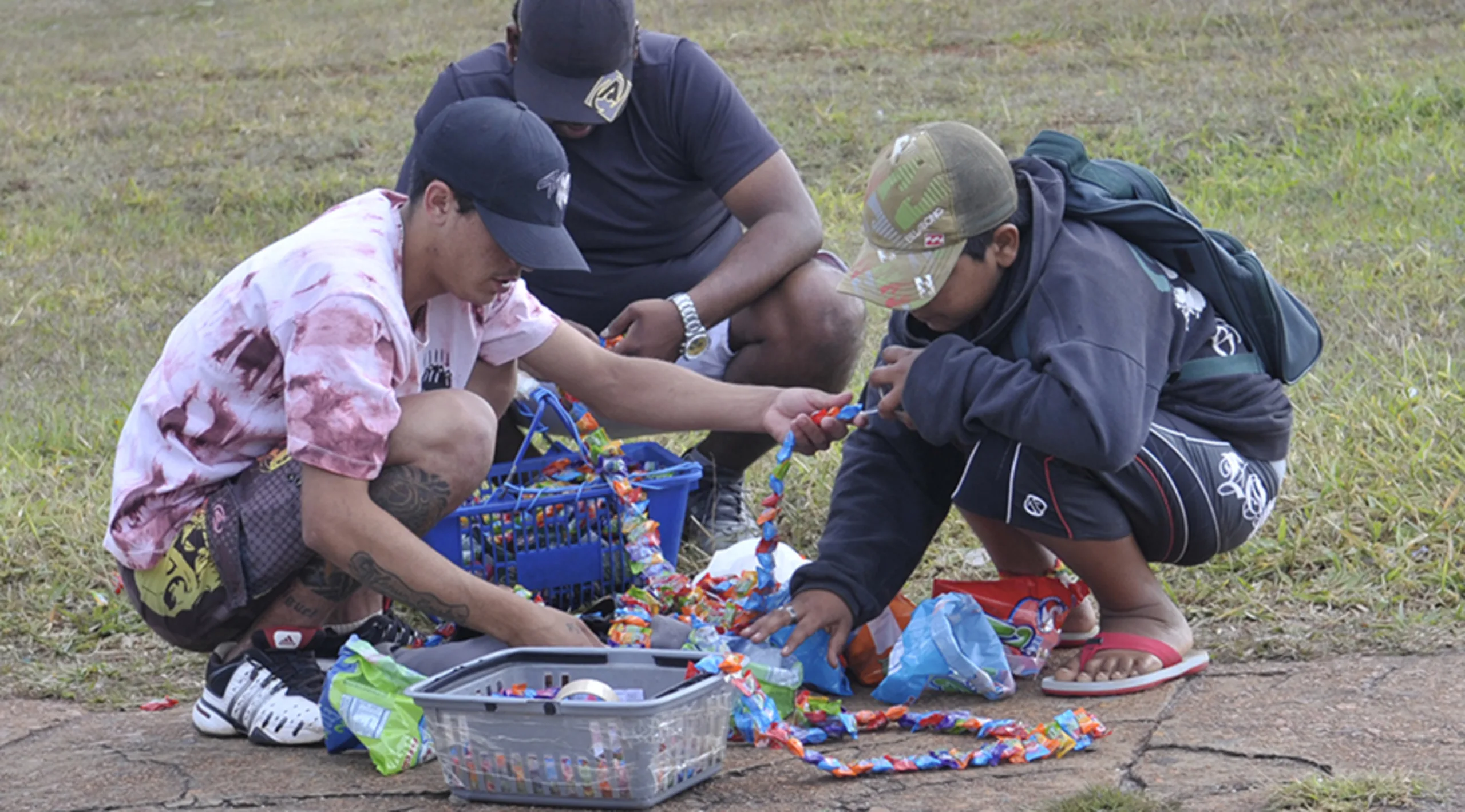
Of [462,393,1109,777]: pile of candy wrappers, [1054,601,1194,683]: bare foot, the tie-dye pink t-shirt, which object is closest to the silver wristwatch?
[462,393,1109,777]: pile of candy wrappers

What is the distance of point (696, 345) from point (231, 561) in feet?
4.62

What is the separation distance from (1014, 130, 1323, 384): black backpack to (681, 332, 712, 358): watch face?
3.65 ft

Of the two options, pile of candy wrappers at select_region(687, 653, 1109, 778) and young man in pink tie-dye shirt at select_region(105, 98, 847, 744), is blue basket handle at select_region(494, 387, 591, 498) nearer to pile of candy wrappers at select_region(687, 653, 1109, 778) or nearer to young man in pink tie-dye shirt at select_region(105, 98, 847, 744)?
young man in pink tie-dye shirt at select_region(105, 98, 847, 744)

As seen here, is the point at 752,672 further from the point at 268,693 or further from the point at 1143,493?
the point at 268,693

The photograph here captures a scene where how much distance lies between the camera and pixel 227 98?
10.6m

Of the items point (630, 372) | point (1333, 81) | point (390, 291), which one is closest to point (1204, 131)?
point (1333, 81)

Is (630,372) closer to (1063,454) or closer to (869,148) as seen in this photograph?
(1063,454)

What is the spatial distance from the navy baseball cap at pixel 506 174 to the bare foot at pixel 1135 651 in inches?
48.6

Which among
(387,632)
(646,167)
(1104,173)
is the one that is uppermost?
(1104,173)

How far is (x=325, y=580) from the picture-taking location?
3.01 metres

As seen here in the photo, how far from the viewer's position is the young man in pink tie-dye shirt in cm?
270

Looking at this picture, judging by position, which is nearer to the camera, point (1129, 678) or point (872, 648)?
point (1129, 678)

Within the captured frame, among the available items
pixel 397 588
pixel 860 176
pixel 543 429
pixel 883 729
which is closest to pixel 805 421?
pixel 883 729

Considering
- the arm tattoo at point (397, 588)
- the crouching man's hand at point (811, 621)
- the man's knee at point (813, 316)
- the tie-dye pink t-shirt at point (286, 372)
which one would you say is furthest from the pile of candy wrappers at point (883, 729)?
the man's knee at point (813, 316)
